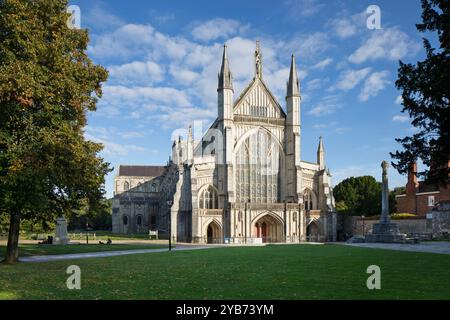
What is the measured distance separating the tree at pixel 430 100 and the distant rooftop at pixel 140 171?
86937 millimetres

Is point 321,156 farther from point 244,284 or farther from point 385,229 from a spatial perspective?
point 244,284

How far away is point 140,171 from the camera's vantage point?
108m

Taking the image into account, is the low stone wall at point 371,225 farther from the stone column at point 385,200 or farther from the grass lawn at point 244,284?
the grass lawn at point 244,284

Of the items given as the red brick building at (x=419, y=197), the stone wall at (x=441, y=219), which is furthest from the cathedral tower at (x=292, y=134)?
the stone wall at (x=441, y=219)

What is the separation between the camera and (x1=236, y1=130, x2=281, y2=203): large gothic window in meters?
61.6

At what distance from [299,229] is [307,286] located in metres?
49.8

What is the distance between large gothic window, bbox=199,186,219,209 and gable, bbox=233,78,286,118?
1161cm

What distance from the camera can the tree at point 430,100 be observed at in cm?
2133

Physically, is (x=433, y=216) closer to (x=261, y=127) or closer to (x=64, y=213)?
(x=261, y=127)

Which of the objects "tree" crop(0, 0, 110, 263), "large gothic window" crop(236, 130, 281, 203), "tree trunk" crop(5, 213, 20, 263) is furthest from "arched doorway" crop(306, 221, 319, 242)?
"tree trunk" crop(5, 213, 20, 263)

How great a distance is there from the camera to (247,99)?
63.2m

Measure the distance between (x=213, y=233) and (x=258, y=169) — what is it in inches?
428

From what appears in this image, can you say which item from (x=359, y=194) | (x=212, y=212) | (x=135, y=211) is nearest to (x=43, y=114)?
(x=212, y=212)
